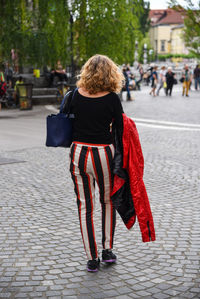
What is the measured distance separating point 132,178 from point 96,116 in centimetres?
56

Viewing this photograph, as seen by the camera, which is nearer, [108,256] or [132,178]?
[132,178]

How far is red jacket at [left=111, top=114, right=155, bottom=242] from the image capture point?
12.9 ft

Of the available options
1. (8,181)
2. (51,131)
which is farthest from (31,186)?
(51,131)

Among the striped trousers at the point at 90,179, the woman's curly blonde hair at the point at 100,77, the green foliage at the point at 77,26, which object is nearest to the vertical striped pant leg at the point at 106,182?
the striped trousers at the point at 90,179

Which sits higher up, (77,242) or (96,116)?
(96,116)

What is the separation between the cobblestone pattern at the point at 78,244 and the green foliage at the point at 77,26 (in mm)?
11832

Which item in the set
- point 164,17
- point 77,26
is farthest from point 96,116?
point 164,17

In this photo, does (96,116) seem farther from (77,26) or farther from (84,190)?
(77,26)

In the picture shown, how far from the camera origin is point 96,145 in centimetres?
388

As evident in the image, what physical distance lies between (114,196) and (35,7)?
17549 millimetres

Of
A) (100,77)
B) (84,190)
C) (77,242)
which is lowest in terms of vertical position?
(77,242)

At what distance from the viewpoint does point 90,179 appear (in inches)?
155

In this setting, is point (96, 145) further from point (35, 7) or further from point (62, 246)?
point (35, 7)

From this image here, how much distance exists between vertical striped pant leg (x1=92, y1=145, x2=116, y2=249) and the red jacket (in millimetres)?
55
